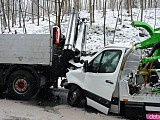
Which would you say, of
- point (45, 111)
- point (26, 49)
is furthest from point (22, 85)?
point (45, 111)

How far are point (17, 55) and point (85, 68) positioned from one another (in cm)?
250

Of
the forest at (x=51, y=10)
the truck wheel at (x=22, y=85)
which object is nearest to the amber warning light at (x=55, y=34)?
the truck wheel at (x=22, y=85)

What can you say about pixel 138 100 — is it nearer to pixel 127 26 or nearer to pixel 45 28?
pixel 127 26

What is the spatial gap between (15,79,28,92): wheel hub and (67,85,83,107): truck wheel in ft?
5.59

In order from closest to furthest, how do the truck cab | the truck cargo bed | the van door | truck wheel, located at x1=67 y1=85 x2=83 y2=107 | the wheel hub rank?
the truck cab < the van door < truck wheel, located at x1=67 y1=85 x2=83 y2=107 < the truck cargo bed < the wheel hub

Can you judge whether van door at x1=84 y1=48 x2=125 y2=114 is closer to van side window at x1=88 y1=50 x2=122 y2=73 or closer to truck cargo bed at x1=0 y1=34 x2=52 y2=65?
van side window at x1=88 y1=50 x2=122 y2=73

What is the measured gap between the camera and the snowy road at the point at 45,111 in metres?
6.85

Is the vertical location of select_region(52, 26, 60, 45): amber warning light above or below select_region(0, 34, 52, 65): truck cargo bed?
above

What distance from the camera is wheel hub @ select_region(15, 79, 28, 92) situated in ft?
29.1

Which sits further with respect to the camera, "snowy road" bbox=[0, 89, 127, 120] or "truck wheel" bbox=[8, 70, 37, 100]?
Result: "truck wheel" bbox=[8, 70, 37, 100]

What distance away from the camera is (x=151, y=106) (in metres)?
6.54

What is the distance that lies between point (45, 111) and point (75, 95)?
99 cm

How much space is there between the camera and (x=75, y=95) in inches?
310

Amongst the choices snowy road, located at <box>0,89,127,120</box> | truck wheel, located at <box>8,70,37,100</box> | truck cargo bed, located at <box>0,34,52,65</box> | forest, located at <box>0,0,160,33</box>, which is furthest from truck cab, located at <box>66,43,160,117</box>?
forest, located at <box>0,0,160,33</box>
